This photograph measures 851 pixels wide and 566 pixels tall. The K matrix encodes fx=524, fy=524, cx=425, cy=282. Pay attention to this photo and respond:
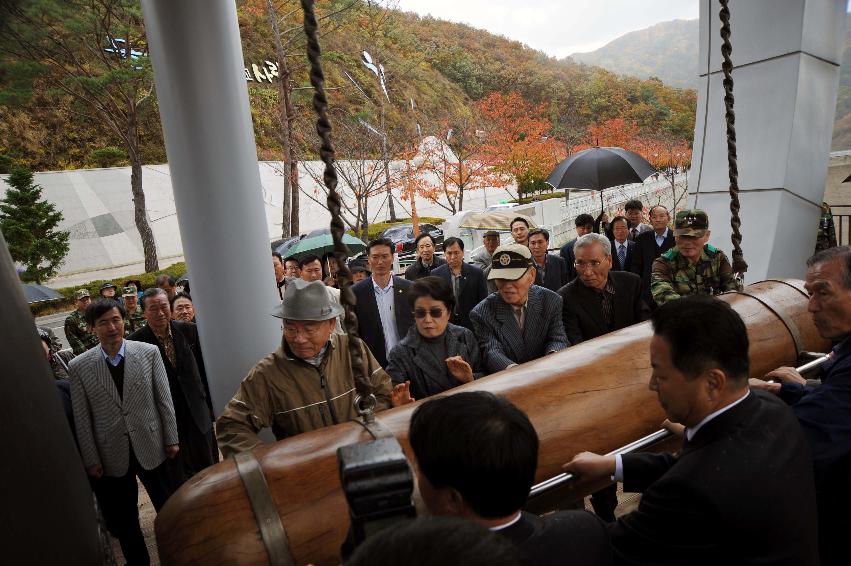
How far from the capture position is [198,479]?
52.7 inches

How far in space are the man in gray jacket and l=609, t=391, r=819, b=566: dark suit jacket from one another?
2.78 m

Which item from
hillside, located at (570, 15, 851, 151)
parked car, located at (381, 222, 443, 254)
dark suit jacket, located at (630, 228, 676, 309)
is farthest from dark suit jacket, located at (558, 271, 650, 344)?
Answer: hillside, located at (570, 15, 851, 151)

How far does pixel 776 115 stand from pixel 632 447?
13.7 feet

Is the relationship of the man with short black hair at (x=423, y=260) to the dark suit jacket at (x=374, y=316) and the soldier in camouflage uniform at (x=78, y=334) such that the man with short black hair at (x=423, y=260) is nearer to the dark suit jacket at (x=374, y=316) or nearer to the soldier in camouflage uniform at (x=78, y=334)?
the dark suit jacket at (x=374, y=316)

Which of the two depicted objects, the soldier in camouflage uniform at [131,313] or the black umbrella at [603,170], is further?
the black umbrella at [603,170]

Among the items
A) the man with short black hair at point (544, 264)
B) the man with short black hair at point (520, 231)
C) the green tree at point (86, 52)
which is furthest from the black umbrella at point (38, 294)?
the green tree at point (86, 52)

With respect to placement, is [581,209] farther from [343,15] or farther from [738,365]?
[738,365]

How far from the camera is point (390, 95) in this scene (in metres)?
31.2

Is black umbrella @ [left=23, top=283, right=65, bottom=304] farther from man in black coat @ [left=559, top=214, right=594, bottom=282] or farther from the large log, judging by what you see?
the large log

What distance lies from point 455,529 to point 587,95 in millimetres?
40673

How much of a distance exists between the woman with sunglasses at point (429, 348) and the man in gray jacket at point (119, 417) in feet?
5.09

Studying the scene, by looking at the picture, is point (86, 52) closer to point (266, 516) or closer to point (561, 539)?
point (266, 516)

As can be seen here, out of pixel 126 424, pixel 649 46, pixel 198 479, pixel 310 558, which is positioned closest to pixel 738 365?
pixel 310 558

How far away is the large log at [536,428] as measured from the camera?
4.06 ft
